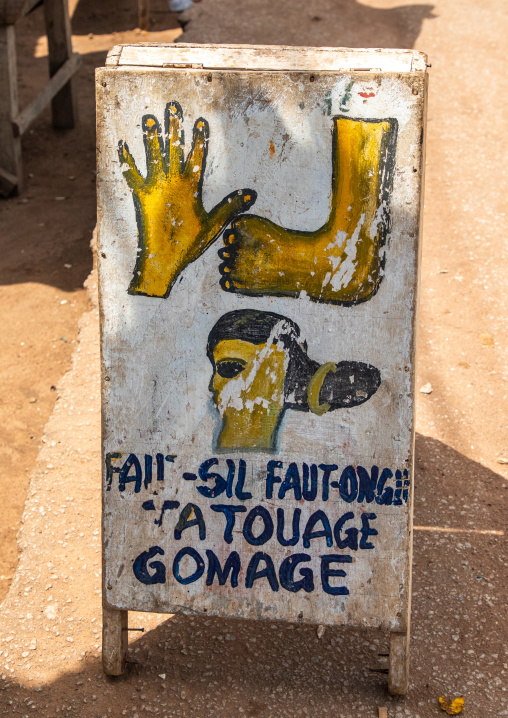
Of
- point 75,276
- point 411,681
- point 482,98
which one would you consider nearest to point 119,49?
point 411,681

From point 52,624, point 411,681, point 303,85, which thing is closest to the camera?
point 303,85

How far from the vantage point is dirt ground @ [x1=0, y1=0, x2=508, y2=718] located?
2.68 m

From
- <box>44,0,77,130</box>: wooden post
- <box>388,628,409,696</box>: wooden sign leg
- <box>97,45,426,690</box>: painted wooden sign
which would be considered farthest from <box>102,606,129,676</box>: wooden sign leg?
<box>44,0,77,130</box>: wooden post

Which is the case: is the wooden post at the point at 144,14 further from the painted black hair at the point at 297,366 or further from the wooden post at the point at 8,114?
the painted black hair at the point at 297,366

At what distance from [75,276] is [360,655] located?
3.44 m

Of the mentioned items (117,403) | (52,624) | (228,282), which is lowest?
(52,624)

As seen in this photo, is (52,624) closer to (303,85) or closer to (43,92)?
(303,85)

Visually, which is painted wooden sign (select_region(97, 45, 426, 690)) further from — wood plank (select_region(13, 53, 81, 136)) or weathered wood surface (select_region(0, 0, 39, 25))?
wood plank (select_region(13, 53, 81, 136))

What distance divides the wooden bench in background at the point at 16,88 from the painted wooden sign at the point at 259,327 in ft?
13.5

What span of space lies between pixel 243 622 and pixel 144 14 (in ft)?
26.2

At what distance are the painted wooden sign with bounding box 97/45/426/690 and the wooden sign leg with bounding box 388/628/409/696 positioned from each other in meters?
0.03

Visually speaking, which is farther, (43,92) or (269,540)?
(43,92)

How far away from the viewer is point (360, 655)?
281cm

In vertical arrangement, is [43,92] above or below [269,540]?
above
